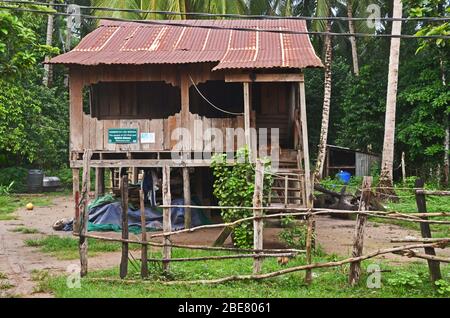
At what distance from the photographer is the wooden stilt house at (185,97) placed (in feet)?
41.0

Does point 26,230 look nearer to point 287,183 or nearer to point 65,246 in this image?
point 65,246

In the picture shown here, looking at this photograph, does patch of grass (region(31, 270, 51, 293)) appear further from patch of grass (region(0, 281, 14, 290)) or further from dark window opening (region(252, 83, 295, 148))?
dark window opening (region(252, 83, 295, 148))

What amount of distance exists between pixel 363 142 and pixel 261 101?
38.0ft

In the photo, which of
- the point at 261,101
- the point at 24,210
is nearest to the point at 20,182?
the point at 24,210

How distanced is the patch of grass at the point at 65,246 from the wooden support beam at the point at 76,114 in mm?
2369

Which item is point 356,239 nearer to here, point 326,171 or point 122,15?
point 122,15

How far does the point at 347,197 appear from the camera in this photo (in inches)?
721

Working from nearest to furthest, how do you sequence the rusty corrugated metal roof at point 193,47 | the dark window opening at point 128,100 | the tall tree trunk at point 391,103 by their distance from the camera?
the rusty corrugated metal roof at point 193,47 → the dark window opening at point 128,100 → the tall tree trunk at point 391,103

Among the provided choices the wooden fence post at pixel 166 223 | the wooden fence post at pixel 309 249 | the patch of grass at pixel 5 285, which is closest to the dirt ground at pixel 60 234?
the patch of grass at pixel 5 285

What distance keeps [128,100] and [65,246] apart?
5280mm

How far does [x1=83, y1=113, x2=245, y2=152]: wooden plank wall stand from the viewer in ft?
43.8

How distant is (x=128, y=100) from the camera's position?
15797mm

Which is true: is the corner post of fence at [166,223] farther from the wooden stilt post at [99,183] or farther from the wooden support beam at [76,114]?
the wooden stilt post at [99,183]

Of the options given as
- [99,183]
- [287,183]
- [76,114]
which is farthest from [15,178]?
[287,183]
